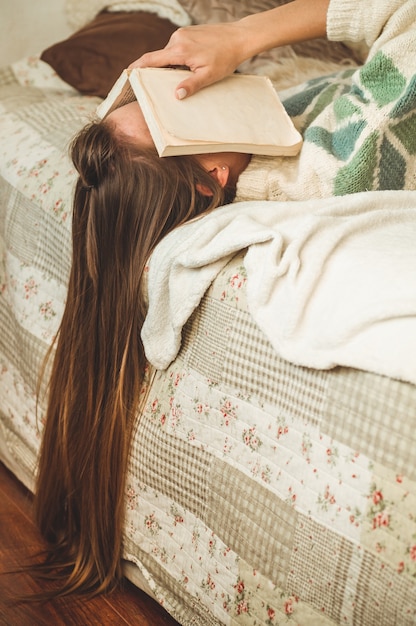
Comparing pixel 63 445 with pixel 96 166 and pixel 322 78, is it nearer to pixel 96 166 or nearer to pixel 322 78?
pixel 96 166

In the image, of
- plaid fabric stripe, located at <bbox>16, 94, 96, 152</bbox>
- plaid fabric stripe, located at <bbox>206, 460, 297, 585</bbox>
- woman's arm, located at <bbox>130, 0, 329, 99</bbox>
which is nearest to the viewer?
plaid fabric stripe, located at <bbox>206, 460, 297, 585</bbox>

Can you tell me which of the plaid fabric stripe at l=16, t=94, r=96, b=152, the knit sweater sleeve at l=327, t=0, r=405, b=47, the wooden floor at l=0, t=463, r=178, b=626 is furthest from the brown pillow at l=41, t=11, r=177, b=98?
the wooden floor at l=0, t=463, r=178, b=626

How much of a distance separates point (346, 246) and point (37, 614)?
0.69 metres

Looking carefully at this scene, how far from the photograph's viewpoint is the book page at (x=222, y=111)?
1041mm

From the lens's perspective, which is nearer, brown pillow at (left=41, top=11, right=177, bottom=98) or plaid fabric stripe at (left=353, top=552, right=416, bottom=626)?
plaid fabric stripe at (left=353, top=552, right=416, bottom=626)

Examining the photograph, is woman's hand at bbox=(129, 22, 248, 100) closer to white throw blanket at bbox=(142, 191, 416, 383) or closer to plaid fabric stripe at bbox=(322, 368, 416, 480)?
white throw blanket at bbox=(142, 191, 416, 383)

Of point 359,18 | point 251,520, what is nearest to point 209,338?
point 251,520

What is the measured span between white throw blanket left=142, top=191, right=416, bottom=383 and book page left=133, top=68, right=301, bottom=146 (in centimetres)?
14

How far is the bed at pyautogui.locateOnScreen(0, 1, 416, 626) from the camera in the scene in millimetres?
690

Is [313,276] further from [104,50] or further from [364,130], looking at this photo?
[104,50]

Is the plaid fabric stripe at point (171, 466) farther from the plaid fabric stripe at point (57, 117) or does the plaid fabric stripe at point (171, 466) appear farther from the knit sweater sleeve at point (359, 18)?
the knit sweater sleeve at point (359, 18)

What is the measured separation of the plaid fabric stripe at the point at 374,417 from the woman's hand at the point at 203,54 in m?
0.58

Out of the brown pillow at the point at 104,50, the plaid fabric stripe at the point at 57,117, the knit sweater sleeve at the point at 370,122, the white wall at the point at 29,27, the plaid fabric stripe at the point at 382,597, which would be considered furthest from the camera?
the white wall at the point at 29,27

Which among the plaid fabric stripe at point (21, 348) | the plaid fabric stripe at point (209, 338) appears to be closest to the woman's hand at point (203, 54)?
the plaid fabric stripe at point (209, 338)
